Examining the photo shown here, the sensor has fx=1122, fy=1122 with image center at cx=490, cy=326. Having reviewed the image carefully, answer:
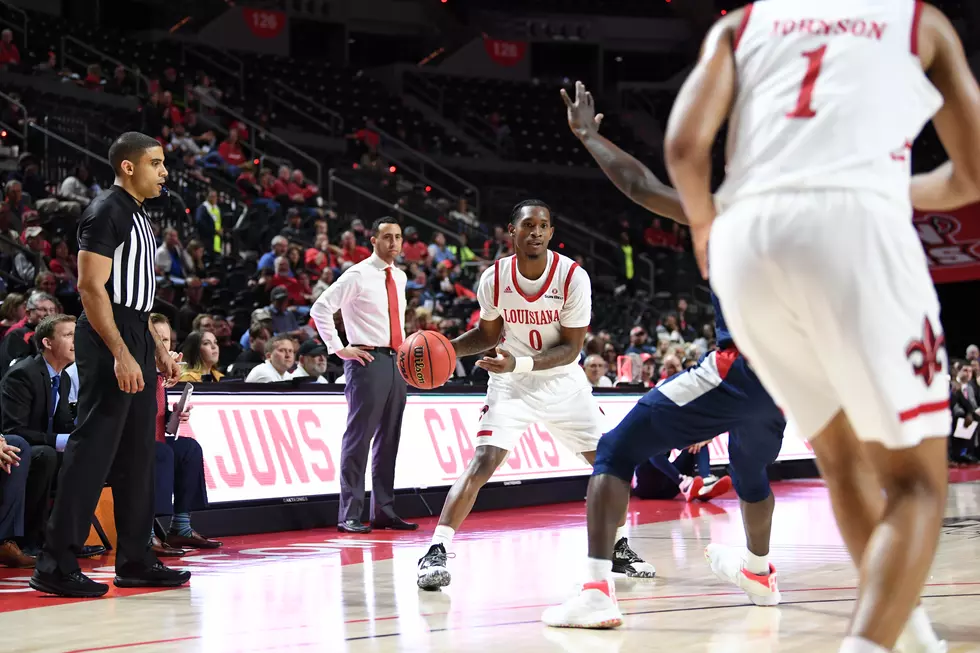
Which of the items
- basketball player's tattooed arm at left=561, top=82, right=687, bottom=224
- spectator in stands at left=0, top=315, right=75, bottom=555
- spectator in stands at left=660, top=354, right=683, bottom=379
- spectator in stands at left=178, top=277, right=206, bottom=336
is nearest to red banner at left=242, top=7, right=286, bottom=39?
spectator in stands at left=178, top=277, right=206, bottom=336

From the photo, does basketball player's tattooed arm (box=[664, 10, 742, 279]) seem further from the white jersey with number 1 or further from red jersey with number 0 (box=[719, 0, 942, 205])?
the white jersey with number 1

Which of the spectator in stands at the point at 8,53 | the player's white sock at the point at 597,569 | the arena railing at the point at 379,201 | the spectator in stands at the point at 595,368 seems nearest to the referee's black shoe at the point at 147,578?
the player's white sock at the point at 597,569

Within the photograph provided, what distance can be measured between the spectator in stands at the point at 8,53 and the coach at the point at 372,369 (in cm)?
1298

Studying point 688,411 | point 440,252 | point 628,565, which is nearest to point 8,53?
point 440,252

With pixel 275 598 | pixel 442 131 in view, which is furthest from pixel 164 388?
pixel 442 131

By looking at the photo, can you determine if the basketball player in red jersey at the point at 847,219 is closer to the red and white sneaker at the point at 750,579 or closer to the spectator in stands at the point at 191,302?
the red and white sneaker at the point at 750,579

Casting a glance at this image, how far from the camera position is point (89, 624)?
458 cm

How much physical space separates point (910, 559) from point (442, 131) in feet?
85.8

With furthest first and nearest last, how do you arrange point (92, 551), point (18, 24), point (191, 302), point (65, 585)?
point (18, 24) < point (191, 302) < point (92, 551) < point (65, 585)

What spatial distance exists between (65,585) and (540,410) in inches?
97.9

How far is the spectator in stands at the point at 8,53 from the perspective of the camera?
61.5 feet

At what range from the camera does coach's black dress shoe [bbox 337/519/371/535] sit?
26.6 feet

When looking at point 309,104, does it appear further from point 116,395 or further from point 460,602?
point 460,602

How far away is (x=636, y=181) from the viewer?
4180mm
